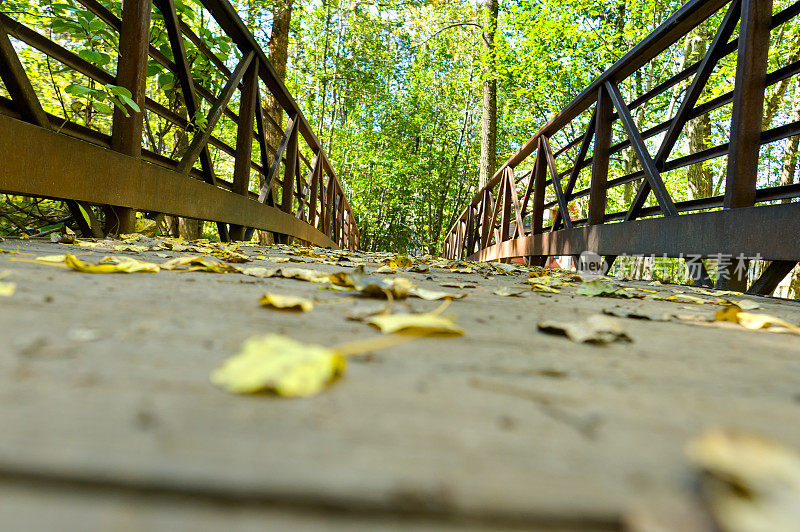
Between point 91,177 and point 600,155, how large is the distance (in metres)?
2.89

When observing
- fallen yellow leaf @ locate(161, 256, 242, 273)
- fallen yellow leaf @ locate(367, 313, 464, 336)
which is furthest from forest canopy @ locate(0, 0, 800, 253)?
fallen yellow leaf @ locate(367, 313, 464, 336)

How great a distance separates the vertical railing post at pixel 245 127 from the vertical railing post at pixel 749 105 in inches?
117

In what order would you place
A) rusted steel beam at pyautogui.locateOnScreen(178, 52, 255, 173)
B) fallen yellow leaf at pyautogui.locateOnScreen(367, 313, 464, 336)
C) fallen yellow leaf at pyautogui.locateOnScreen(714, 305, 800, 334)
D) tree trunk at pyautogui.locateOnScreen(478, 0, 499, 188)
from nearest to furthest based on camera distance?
fallen yellow leaf at pyautogui.locateOnScreen(367, 313, 464, 336) < fallen yellow leaf at pyautogui.locateOnScreen(714, 305, 800, 334) < rusted steel beam at pyautogui.locateOnScreen(178, 52, 255, 173) < tree trunk at pyautogui.locateOnScreen(478, 0, 499, 188)

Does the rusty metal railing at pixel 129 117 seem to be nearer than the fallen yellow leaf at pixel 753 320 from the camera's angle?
No

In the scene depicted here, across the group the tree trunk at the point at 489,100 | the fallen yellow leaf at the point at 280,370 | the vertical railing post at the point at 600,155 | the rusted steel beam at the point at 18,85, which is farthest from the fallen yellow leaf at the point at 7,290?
the tree trunk at the point at 489,100

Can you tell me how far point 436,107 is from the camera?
1733 centimetres

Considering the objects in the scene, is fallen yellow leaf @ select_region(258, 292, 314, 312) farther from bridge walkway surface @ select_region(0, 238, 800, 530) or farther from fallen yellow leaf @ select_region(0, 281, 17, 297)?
fallen yellow leaf @ select_region(0, 281, 17, 297)

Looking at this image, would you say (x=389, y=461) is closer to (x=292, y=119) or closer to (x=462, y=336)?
(x=462, y=336)

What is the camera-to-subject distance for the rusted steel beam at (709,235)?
1665 millimetres

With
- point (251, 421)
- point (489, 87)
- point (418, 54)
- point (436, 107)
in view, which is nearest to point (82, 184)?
point (251, 421)

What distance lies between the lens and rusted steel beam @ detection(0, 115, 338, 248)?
5.46 feet

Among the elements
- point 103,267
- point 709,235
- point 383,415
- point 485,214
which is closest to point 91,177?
point 103,267

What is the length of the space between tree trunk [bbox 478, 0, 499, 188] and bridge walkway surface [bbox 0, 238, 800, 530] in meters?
8.80

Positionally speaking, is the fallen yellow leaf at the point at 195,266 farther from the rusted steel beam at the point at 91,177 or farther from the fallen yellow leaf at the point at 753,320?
the fallen yellow leaf at the point at 753,320
